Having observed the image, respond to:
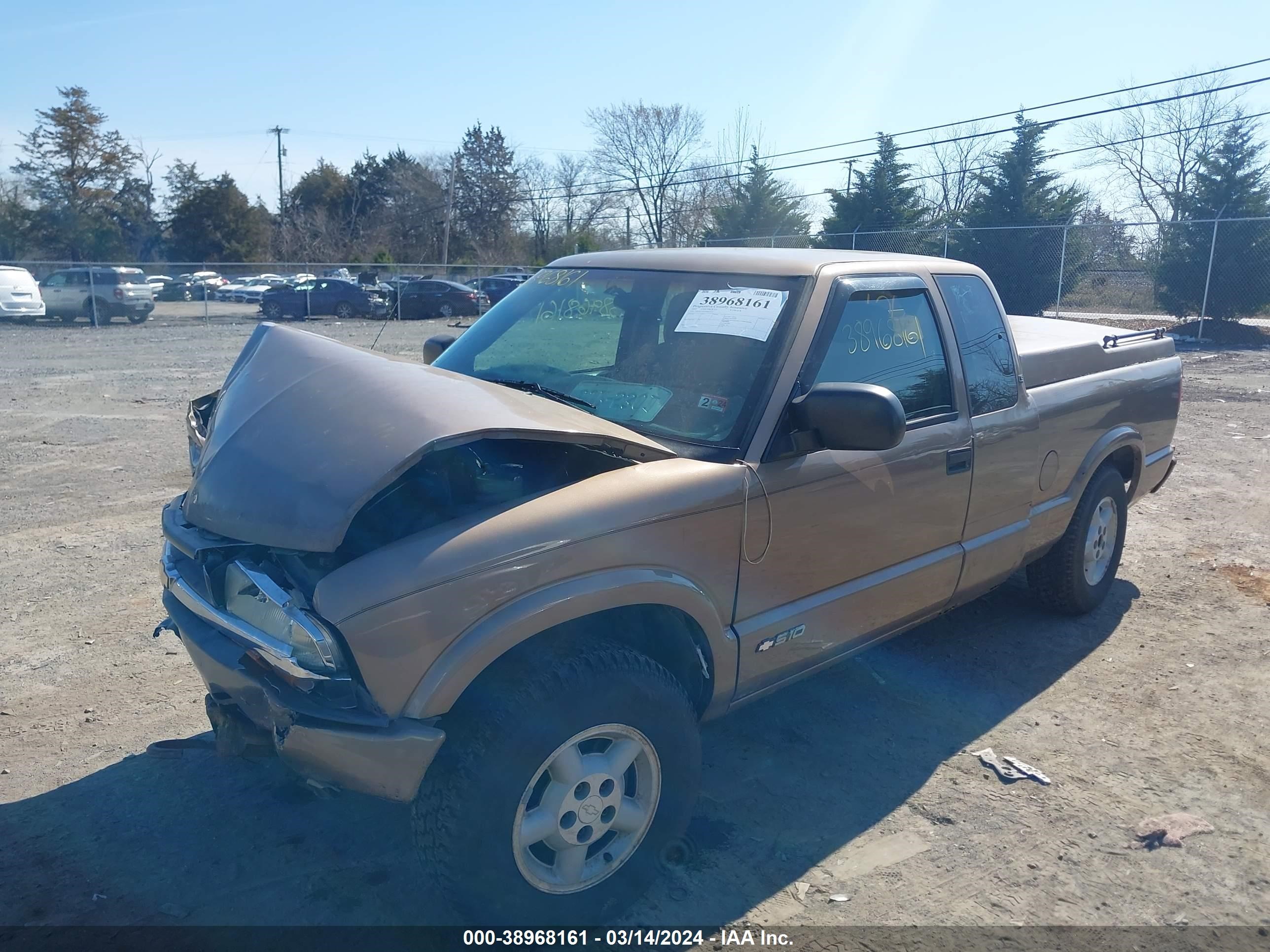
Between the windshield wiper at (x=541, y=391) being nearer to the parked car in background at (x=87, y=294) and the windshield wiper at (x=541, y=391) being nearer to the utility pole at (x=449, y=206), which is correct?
the parked car in background at (x=87, y=294)

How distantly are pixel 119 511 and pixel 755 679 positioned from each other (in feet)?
17.7

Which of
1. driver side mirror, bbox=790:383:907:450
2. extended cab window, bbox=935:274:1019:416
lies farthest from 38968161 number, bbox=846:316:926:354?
driver side mirror, bbox=790:383:907:450

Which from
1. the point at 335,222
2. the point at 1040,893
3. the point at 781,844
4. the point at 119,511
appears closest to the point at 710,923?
the point at 781,844

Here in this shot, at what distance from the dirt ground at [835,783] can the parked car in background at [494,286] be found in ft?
88.1

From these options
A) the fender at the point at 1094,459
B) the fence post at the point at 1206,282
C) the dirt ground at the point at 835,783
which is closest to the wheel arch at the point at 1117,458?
the fender at the point at 1094,459

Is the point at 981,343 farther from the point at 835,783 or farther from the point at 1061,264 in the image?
the point at 1061,264

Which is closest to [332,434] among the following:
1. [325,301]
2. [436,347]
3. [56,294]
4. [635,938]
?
[635,938]

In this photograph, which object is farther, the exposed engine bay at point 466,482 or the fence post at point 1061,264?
the fence post at point 1061,264

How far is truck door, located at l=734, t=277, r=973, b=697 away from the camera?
317 cm

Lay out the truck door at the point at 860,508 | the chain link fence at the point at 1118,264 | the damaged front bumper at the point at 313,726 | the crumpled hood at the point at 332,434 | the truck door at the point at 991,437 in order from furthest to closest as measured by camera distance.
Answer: the chain link fence at the point at 1118,264 → the truck door at the point at 991,437 → the truck door at the point at 860,508 → the crumpled hood at the point at 332,434 → the damaged front bumper at the point at 313,726

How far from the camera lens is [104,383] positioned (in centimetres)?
1351

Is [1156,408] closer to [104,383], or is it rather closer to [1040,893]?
[1040,893]

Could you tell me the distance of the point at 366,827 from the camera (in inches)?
132

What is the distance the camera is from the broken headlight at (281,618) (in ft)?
7.89
